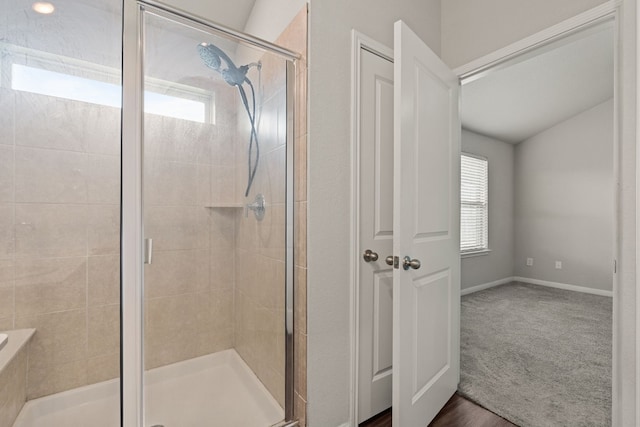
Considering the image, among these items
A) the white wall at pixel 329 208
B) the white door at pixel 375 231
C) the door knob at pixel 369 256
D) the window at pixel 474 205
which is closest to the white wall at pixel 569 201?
the window at pixel 474 205

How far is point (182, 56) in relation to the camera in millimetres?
1276

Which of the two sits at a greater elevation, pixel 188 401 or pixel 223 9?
pixel 223 9

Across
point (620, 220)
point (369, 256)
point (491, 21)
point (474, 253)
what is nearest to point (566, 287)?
point (474, 253)

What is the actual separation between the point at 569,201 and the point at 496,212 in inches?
44.3

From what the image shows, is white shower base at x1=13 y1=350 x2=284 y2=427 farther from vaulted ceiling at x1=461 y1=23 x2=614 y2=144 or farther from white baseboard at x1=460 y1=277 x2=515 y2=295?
white baseboard at x1=460 y1=277 x2=515 y2=295

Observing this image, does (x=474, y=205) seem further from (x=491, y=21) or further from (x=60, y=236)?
(x=60, y=236)

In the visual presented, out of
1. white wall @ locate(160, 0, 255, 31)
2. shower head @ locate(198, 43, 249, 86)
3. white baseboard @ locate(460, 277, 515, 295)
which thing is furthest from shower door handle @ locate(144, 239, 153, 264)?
white baseboard @ locate(460, 277, 515, 295)

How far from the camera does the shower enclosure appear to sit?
3.89 ft

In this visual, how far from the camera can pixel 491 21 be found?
1.71m

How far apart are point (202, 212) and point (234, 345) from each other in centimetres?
77

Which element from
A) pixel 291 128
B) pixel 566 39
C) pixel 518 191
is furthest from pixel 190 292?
pixel 518 191

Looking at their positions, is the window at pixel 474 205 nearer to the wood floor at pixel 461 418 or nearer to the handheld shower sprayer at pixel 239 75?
the wood floor at pixel 461 418

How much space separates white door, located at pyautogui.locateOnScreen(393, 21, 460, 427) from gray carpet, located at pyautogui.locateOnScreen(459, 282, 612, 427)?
0.36 metres

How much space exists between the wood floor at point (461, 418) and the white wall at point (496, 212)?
3.07 meters
